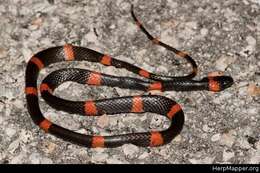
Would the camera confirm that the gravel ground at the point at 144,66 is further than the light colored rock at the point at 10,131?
No

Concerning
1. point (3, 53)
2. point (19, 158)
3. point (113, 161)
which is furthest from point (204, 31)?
point (19, 158)

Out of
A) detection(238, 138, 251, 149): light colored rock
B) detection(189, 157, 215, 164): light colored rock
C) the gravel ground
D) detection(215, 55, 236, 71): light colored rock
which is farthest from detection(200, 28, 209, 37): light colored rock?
detection(189, 157, 215, 164): light colored rock

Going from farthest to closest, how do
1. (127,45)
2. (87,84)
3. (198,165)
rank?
1. (127,45)
2. (87,84)
3. (198,165)

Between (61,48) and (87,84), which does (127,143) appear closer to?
(87,84)

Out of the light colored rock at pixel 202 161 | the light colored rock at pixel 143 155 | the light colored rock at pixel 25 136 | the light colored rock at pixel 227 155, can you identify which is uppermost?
the light colored rock at pixel 25 136

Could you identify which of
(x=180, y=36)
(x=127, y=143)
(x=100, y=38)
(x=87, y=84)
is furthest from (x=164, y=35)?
(x=127, y=143)

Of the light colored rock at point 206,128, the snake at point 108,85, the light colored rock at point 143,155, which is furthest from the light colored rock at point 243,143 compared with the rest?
the light colored rock at point 143,155

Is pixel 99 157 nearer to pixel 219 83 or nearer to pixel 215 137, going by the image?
pixel 215 137

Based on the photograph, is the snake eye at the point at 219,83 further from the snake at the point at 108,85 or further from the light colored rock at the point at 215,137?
the light colored rock at the point at 215,137
